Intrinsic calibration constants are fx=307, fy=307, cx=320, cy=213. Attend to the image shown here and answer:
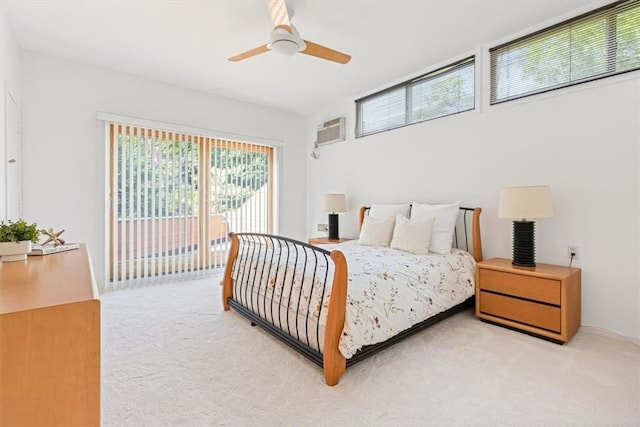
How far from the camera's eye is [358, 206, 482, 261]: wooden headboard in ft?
10.2

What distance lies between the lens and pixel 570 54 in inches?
105

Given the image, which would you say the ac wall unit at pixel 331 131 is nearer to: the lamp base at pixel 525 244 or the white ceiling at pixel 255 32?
the white ceiling at pixel 255 32

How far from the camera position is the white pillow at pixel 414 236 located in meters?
3.02

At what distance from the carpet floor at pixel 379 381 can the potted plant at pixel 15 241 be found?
892mm

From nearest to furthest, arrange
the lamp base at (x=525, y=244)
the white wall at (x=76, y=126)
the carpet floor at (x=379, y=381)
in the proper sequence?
the carpet floor at (x=379, y=381) < the lamp base at (x=525, y=244) < the white wall at (x=76, y=126)

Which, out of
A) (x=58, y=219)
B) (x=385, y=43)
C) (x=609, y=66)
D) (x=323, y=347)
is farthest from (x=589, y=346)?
(x=58, y=219)

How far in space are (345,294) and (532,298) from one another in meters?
1.65

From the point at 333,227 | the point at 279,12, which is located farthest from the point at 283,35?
the point at 333,227

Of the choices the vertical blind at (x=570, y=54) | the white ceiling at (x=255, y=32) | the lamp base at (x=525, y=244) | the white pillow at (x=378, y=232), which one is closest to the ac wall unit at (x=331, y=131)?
the white ceiling at (x=255, y=32)

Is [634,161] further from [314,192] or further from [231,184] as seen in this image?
[231,184]

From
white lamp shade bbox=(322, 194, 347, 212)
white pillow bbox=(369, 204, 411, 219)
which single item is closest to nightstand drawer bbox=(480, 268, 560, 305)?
white pillow bbox=(369, 204, 411, 219)

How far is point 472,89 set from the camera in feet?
10.9

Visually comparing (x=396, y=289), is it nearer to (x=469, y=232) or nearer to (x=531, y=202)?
(x=531, y=202)

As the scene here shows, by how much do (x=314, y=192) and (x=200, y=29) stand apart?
304 cm
